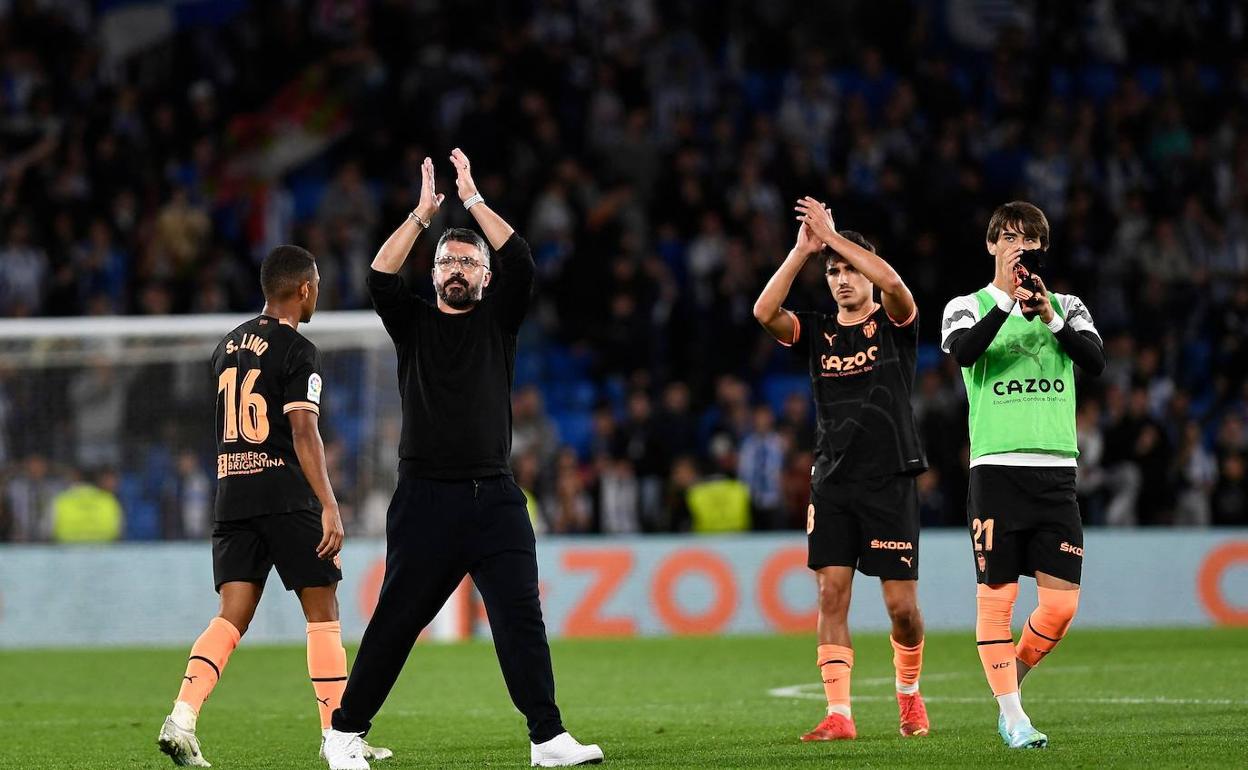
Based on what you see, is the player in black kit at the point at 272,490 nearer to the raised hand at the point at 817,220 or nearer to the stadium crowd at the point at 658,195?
the raised hand at the point at 817,220

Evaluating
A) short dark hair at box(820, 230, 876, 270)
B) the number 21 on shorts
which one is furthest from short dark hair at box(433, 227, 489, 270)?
the number 21 on shorts

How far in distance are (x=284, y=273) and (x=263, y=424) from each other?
66cm

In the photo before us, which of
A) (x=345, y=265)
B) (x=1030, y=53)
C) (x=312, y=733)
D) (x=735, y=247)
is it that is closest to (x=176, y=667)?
(x=312, y=733)

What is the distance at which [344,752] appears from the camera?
23.5 feet

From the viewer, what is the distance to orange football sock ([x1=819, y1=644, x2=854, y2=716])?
27.5 feet

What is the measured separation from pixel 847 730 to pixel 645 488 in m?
11.4

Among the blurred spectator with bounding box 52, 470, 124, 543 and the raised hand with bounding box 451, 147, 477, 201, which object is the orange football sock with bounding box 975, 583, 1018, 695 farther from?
the blurred spectator with bounding box 52, 470, 124, 543

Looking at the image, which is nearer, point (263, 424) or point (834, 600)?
point (263, 424)

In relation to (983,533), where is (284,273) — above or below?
above

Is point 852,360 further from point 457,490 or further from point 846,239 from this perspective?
point 457,490

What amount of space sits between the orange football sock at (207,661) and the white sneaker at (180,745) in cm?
20

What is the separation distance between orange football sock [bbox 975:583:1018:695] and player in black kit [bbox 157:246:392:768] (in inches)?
104

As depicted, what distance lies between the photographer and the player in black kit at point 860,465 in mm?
8469

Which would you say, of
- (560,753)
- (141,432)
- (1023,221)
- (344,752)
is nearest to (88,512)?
(141,432)
